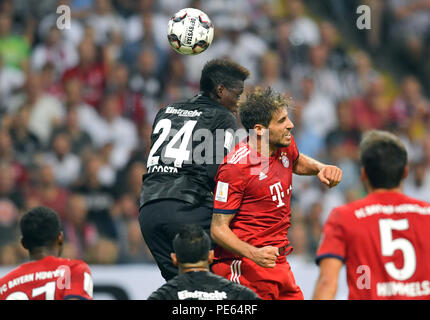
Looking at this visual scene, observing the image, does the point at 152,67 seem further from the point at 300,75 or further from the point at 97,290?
the point at 97,290

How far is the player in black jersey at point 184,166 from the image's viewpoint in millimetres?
6285

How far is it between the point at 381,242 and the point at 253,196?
1.81 meters

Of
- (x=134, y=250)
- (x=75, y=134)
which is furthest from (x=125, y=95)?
(x=134, y=250)

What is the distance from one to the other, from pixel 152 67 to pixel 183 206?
6.24 metres

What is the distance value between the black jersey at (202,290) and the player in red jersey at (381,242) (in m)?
0.79

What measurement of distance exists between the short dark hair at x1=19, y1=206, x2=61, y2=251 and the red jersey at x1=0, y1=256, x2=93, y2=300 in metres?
0.16

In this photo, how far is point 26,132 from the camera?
35.8 ft

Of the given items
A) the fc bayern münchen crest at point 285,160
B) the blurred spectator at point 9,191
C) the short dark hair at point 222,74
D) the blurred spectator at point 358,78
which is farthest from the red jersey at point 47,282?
the blurred spectator at point 358,78

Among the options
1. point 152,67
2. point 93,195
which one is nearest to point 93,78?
point 152,67

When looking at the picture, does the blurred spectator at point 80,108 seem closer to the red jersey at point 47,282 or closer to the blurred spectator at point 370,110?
the blurred spectator at point 370,110

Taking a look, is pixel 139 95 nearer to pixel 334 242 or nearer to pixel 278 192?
pixel 278 192

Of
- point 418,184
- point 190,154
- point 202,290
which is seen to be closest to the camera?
point 202,290

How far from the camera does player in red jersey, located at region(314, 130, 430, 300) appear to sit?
4348 mm

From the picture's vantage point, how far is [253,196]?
604 cm
